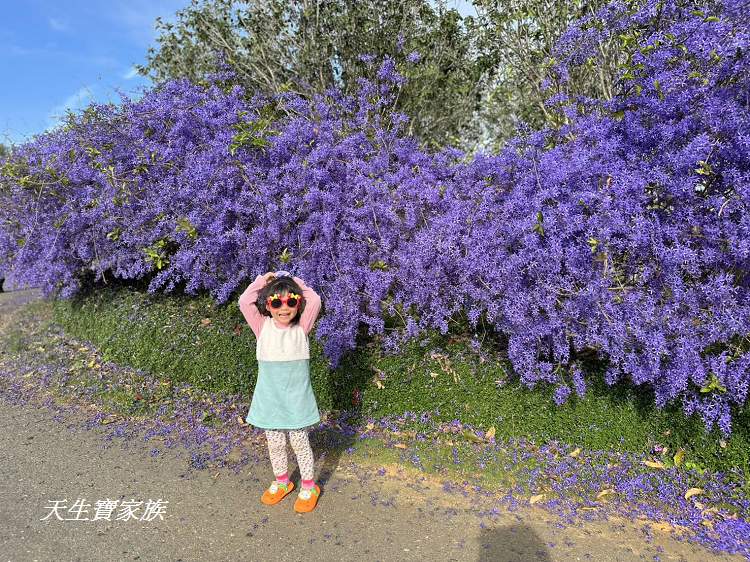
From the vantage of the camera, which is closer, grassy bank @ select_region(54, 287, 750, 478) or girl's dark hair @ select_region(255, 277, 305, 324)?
girl's dark hair @ select_region(255, 277, 305, 324)

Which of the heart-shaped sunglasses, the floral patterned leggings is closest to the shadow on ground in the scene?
the floral patterned leggings

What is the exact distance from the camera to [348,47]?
21.9ft

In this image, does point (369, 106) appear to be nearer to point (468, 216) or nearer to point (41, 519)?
point (468, 216)

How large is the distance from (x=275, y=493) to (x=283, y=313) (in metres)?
1.16

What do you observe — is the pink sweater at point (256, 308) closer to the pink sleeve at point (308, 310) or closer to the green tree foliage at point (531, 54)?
the pink sleeve at point (308, 310)

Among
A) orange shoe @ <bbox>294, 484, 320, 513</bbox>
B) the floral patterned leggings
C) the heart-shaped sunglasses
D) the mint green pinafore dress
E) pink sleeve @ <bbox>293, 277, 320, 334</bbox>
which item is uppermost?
the heart-shaped sunglasses

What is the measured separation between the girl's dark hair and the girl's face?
5 cm

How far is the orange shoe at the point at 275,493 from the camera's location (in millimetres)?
3271

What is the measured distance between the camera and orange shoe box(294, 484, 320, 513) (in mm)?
3172

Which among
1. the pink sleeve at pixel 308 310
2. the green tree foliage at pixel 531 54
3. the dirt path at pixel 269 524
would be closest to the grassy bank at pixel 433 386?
the dirt path at pixel 269 524

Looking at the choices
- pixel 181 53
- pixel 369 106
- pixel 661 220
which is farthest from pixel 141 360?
pixel 661 220

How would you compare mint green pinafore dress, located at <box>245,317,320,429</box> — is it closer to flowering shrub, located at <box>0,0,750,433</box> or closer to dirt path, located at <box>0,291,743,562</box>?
dirt path, located at <box>0,291,743,562</box>

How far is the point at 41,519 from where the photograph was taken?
A: 3.12m

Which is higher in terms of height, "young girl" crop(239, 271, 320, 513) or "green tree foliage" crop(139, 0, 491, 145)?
"green tree foliage" crop(139, 0, 491, 145)
